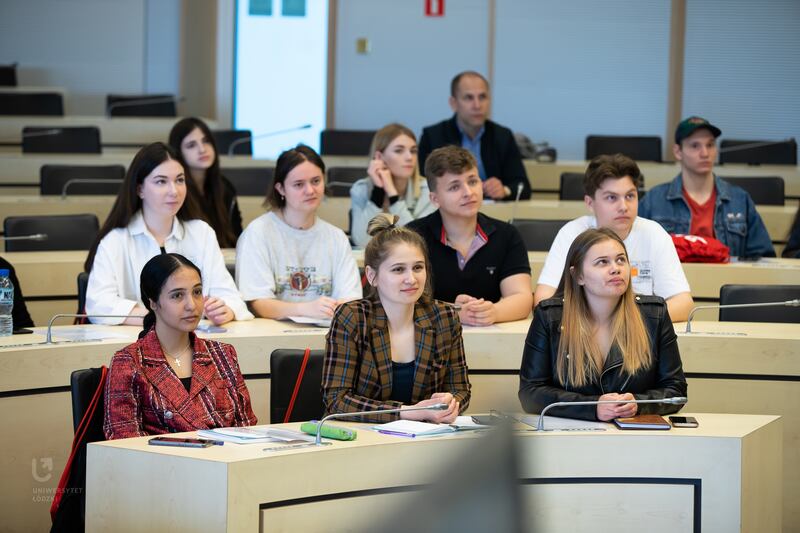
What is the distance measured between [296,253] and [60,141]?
4.02 metres

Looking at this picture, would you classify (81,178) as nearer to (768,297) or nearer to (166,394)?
(166,394)

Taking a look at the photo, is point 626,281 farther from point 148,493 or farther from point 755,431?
point 148,493

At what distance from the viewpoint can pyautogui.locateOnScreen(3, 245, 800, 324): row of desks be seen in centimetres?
461

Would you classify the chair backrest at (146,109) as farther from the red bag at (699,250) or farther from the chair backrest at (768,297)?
the chair backrest at (768,297)

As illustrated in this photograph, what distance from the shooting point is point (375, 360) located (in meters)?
3.10

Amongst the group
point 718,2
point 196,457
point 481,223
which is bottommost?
point 196,457

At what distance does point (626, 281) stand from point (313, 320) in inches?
44.7

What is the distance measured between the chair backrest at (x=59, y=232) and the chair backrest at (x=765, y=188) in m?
3.62

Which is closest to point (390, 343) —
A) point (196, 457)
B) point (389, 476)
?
point (389, 476)

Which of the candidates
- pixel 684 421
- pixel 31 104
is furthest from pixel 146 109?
pixel 684 421

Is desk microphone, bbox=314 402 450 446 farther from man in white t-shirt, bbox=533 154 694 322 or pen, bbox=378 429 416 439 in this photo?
man in white t-shirt, bbox=533 154 694 322

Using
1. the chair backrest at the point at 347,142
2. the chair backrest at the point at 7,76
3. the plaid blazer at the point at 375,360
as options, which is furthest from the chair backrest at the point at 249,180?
the chair backrest at the point at 7,76

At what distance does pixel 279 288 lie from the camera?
409cm

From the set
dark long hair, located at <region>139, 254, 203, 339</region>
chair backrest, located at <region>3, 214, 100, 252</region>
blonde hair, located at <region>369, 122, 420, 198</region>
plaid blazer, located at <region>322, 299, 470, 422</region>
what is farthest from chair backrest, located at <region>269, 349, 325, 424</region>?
chair backrest, located at <region>3, 214, 100, 252</region>
